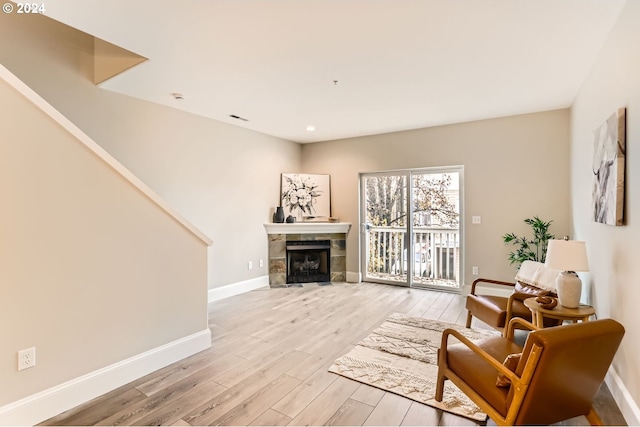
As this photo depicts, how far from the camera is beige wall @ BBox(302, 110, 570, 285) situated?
4.23 m

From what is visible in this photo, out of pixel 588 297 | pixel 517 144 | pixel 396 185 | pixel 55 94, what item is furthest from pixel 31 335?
pixel 517 144

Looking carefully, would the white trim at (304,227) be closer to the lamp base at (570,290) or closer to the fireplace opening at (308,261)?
the fireplace opening at (308,261)

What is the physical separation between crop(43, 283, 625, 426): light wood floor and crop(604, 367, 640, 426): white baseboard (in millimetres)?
51

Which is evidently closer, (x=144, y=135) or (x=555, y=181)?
(x=144, y=135)

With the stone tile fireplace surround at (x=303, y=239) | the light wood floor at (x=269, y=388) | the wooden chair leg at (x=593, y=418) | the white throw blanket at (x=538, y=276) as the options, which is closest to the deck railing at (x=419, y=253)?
the stone tile fireplace surround at (x=303, y=239)

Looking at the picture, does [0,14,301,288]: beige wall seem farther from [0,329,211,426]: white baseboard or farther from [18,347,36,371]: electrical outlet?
[18,347,36,371]: electrical outlet

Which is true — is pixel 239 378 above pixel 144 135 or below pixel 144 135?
below

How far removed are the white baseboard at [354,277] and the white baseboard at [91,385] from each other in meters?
3.35

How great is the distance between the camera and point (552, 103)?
3.95m

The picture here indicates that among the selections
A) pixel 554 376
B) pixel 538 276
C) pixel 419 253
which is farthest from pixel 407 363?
pixel 419 253

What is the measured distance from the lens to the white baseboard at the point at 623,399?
1.79m

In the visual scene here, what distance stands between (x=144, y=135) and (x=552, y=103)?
16.9 ft

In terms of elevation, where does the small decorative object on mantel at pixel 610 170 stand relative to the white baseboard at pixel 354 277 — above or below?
above

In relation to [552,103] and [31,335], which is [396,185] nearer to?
[552,103]
